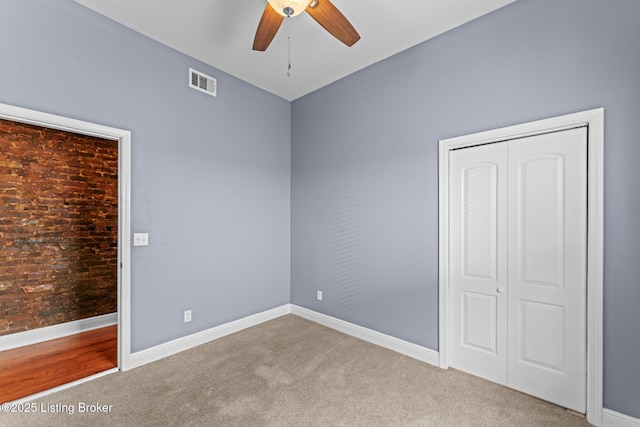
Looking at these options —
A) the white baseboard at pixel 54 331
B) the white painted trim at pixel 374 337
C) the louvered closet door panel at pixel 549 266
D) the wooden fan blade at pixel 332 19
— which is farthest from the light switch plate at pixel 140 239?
the louvered closet door panel at pixel 549 266

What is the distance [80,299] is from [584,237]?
4955mm

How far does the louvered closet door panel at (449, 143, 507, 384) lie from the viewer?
2342mm

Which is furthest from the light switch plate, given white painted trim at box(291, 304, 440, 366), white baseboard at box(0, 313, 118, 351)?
white painted trim at box(291, 304, 440, 366)

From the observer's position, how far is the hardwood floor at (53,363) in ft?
7.53

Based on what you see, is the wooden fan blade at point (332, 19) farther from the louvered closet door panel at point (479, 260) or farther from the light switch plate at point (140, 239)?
the light switch plate at point (140, 239)

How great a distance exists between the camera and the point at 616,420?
183cm

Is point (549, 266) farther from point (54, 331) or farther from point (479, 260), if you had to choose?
point (54, 331)

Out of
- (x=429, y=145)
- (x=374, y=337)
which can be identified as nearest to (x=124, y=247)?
(x=374, y=337)

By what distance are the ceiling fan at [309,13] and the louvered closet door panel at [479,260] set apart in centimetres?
139

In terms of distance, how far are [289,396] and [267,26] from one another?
2.61 m

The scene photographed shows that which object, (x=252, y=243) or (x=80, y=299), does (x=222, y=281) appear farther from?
(x=80, y=299)

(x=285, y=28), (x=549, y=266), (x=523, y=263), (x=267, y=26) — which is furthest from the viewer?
(x=285, y=28)

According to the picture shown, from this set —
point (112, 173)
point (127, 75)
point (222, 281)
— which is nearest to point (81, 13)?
point (127, 75)

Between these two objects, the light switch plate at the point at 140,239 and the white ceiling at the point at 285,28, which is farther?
the light switch plate at the point at 140,239
